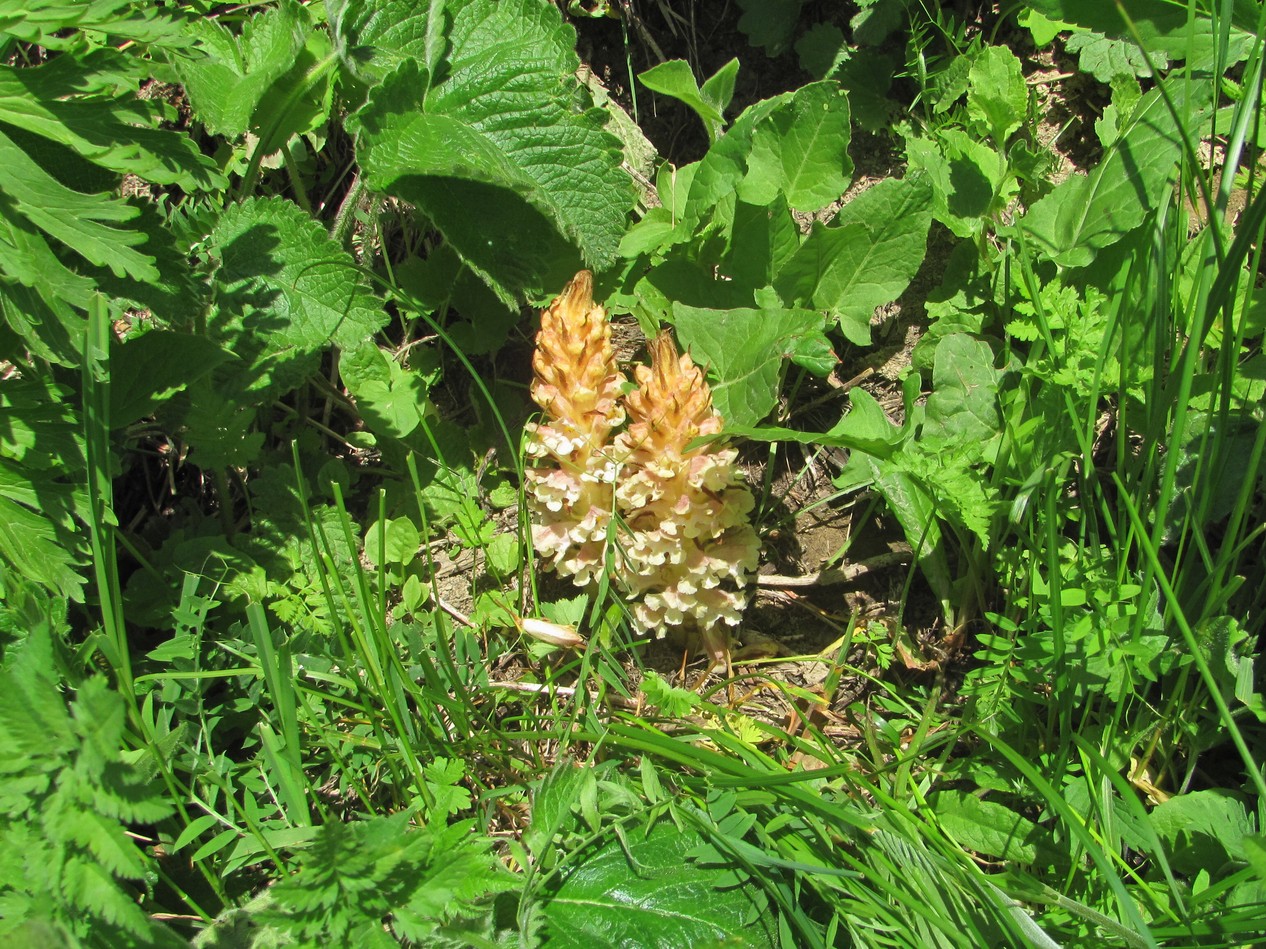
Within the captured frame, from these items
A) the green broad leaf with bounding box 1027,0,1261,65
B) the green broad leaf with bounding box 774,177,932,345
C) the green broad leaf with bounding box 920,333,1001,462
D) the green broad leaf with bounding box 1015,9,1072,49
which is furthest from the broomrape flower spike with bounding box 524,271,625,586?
the green broad leaf with bounding box 1015,9,1072,49

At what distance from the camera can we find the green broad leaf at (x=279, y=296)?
83.7 inches

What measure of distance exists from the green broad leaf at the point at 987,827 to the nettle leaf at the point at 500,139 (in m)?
1.29

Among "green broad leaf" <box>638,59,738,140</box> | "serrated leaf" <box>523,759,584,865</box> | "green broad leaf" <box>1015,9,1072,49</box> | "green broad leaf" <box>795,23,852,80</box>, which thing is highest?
"green broad leaf" <box>1015,9,1072,49</box>

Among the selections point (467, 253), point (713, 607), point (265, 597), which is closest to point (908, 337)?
Answer: point (713, 607)

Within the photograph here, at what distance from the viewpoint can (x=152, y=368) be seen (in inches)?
77.8

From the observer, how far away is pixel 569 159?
2107 mm

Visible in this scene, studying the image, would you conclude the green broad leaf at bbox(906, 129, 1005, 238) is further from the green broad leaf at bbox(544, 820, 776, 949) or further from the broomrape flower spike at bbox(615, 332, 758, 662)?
the green broad leaf at bbox(544, 820, 776, 949)

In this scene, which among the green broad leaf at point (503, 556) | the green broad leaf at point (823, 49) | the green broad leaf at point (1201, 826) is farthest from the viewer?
the green broad leaf at point (823, 49)

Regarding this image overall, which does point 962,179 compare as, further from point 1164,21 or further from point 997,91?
point 1164,21

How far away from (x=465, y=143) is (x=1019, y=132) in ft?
4.92

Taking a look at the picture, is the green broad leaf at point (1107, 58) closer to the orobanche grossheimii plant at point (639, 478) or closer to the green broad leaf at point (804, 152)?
the green broad leaf at point (804, 152)

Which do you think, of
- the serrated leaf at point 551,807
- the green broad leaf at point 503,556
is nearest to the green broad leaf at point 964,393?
the green broad leaf at point 503,556

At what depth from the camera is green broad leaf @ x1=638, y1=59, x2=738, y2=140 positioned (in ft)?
7.80

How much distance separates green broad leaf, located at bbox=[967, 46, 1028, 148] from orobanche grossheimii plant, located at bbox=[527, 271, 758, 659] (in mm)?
1074
